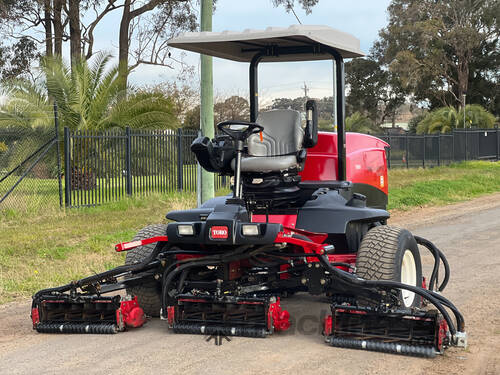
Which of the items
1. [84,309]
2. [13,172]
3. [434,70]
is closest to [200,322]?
[84,309]

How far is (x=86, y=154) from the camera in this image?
57.3ft

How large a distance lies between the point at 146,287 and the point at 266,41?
2474 millimetres

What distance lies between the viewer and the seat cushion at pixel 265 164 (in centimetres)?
620

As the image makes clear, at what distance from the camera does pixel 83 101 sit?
2012 cm

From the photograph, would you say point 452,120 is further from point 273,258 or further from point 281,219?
point 273,258

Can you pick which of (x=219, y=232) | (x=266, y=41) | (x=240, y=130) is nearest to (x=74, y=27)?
(x=266, y=41)

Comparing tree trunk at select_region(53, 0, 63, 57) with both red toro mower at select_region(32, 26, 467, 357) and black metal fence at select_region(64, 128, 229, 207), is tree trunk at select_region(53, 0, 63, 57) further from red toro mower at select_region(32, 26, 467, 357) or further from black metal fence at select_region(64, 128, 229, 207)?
red toro mower at select_region(32, 26, 467, 357)

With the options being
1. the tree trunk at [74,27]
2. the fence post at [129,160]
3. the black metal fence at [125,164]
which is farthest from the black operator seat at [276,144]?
the tree trunk at [74,27]

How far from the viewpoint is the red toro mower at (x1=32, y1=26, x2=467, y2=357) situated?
218 inches

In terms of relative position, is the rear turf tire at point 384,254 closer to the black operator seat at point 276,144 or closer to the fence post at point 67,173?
the black operator seat at point 276,144

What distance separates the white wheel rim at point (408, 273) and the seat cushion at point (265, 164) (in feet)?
4.08

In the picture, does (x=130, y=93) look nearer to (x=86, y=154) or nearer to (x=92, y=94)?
(x=92, y=94)

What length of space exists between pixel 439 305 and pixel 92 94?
53.6 ft

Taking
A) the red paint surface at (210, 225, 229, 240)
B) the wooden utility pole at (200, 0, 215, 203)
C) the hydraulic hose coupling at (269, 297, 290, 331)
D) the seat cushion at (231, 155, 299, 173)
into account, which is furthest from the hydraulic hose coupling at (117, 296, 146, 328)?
the wooden utility pole at (200, 0, 215, 203)
